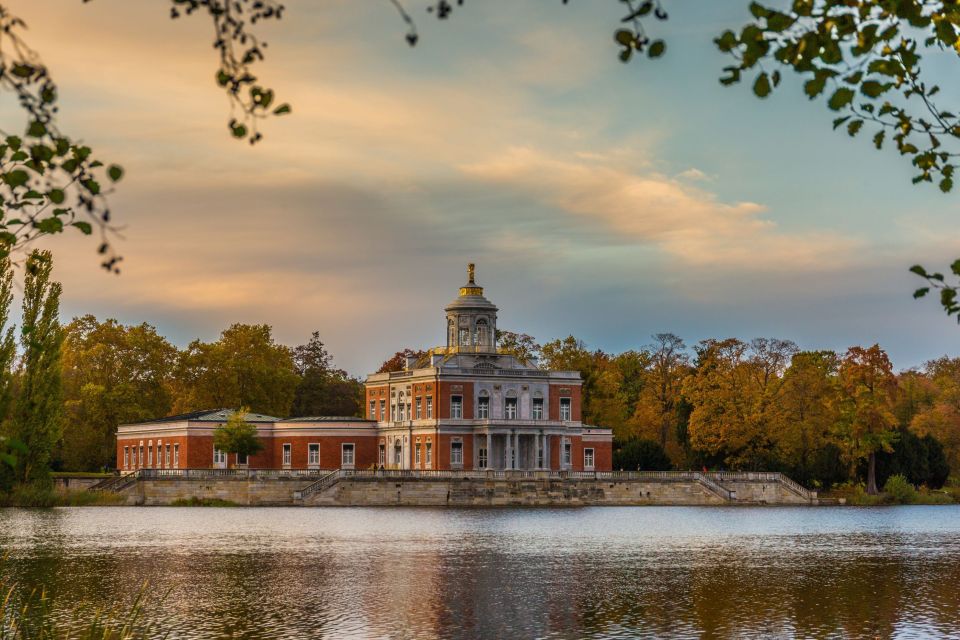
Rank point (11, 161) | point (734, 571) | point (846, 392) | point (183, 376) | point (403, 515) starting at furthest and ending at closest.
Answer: point (183, 376) → point (846, 392) → point (403, 515) → point (734, 571) → point (11, 161)

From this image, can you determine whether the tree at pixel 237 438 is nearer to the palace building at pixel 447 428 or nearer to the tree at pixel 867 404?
the palace building at pixel 447 428

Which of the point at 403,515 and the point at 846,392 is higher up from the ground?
the point at 846,392

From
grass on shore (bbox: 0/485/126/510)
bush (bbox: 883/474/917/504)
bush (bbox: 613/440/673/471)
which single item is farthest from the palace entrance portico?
grass on shore (bbox: 0/485/126/510)

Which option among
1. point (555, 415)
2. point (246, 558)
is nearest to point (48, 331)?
point (246, 558)

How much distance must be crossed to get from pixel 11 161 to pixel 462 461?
2877 inches

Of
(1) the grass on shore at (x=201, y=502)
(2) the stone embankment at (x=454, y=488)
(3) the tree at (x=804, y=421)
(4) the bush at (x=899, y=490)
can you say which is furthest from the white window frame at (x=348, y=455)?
(4) the bush at (x=899, y=490)

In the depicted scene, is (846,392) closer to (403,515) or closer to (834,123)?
(403,515)

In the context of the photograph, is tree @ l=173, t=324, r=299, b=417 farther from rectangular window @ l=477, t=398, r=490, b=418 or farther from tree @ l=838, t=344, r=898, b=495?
tree @ l=838, t=344, r=898, b=495

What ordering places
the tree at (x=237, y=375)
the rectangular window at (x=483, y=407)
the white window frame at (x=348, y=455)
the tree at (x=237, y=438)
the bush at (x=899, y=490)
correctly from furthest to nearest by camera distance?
the tree at (x=237, y=375), the white window frame at (x=348, y=455), the rectangular window at (x=483, y=407), the tree at (x=237, y=438), the bush at (x=899, y=490)

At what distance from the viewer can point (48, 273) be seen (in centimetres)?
5306

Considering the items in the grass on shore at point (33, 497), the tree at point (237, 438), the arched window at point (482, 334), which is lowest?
the grass on shore at point (33, 497)

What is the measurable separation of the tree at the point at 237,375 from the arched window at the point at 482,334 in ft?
59.5

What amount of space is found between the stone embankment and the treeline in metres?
3.88

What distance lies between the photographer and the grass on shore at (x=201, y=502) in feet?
229
